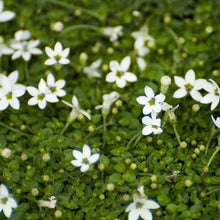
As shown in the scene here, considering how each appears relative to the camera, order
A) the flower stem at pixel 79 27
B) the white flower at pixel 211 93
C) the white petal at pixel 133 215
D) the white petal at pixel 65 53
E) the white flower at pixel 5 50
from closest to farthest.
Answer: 1. the white petal at pixel 133 215
2. the white flower at pixel 211 93
3. the white petal at pixel 65 53
4. the white flower at pixel 5 50
5. the flower stem at pixel 79 27

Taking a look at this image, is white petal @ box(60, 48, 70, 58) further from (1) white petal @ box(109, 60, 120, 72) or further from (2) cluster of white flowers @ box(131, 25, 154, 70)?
(2) cluster of white flowers @ box(131, 25, 154, 70)

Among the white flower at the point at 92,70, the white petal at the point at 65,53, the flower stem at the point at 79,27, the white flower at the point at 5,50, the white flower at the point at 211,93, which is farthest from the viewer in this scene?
the flower stem at the point at 79,27

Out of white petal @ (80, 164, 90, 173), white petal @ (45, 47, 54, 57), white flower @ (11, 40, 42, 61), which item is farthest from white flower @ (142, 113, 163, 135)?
white flower @ (11, 40, 42, 61)

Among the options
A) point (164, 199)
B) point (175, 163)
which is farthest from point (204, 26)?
point (164, 199)

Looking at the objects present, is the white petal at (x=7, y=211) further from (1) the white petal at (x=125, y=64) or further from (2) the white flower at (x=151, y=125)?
(1) the white petal at (x=125, y=64)

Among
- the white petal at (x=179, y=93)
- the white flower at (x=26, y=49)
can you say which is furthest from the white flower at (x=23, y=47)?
the white petal at (x=179, y=93)

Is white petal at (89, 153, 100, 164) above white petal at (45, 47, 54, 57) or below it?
below
